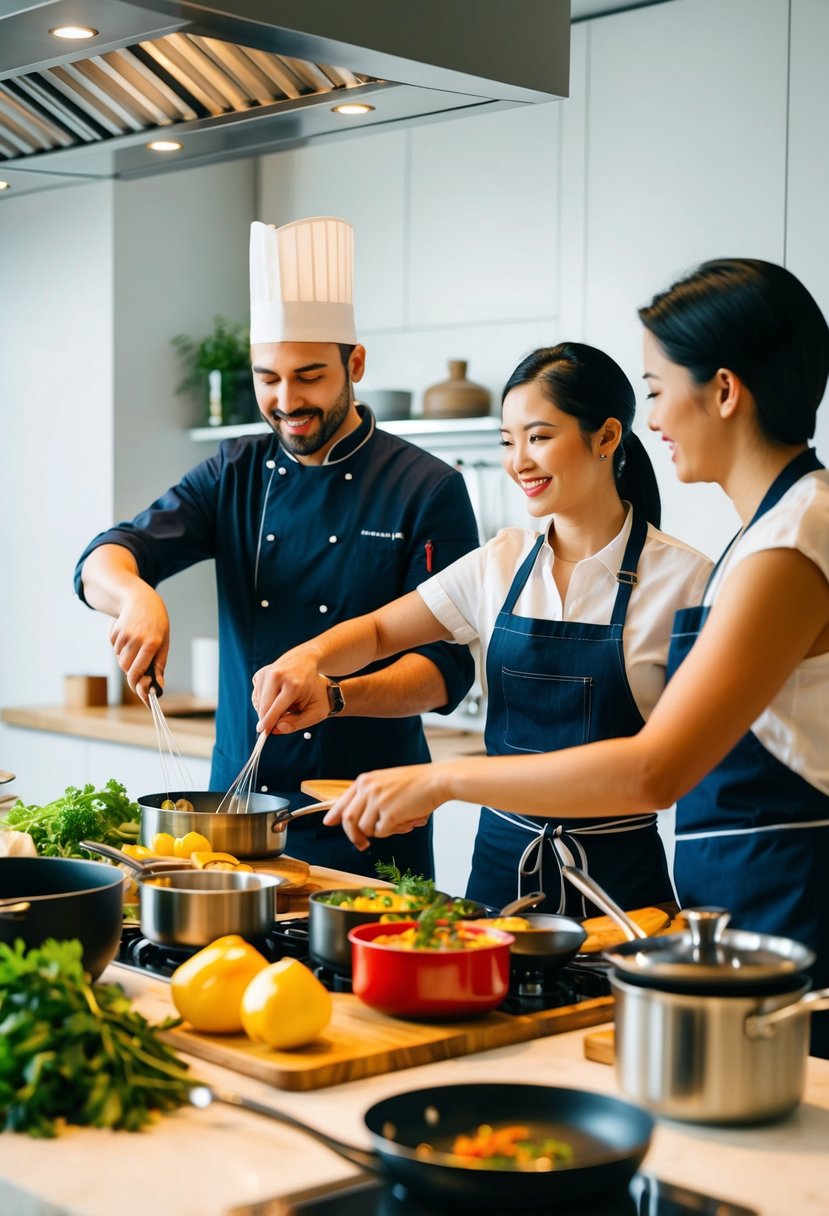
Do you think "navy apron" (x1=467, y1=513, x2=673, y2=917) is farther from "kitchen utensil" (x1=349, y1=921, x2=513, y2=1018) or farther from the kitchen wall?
the kitchen wall

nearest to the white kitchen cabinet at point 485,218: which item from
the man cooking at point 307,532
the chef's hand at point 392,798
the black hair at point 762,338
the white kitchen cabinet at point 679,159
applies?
the white kitchen cabinet at point 679,159

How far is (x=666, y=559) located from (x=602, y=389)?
273 mm

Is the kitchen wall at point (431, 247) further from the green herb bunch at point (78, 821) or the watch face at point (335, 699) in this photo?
the green herb bunch at point (78, 821)

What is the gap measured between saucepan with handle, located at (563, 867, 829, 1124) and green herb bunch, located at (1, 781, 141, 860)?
3.42 ft

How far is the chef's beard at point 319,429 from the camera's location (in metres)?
2.63

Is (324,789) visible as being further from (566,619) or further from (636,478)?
(636,478)

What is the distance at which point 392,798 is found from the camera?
1.56 m

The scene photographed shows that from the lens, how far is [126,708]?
4.62 metres

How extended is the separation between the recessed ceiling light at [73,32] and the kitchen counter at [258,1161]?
1092 millimetres

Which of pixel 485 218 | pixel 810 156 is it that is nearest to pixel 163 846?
pixel 810 156

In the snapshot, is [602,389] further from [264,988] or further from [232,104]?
[264,988]

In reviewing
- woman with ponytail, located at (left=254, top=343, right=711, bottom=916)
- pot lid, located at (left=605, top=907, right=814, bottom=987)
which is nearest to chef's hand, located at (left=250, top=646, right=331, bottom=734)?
woman with ponytail, located at (left=254, top=343, right=711, bottom=916)

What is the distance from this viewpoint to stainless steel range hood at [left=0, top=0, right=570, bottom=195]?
154 centimetres

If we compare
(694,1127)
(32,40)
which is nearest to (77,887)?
(694,1127)
